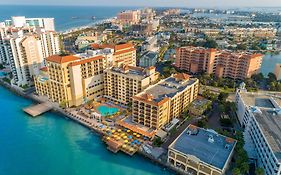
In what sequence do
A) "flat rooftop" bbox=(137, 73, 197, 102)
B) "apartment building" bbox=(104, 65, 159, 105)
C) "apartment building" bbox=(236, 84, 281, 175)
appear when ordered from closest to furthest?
1. "apartment building" bbox=(236, 84, 281, 175)
2. "flat rooftop" bbox=(137, 73, 197, 102)
3. "apartment building" bbox=(104, 65, 159, 105)

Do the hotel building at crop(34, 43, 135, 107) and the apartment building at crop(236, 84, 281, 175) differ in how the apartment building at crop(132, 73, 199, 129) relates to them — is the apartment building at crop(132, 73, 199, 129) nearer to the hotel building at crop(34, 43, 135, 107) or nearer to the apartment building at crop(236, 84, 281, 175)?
the apartment building at crop(236, 84, 281, 175)

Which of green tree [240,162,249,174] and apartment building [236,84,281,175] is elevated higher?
apartment building [236,84,281,175]

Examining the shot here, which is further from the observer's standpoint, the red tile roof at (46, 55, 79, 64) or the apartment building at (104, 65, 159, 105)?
the apartment building at (104, 65, 159, 105)

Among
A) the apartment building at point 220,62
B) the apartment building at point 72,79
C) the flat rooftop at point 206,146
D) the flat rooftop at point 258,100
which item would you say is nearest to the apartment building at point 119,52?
the apartment building at point 72,79

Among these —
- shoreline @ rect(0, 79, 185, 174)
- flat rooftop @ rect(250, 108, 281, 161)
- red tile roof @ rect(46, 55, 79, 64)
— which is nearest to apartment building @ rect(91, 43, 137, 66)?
red tile roof @ rect(46, 55, 79, 64)

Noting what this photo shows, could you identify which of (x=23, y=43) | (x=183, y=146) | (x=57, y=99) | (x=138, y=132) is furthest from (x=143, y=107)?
(x=23, y=43)

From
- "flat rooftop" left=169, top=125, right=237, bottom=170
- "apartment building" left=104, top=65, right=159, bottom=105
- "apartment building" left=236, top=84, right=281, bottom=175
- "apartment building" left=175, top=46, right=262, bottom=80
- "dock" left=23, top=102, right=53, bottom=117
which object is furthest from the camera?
"apartment building" left=175, top=46, right=262, bottom=80

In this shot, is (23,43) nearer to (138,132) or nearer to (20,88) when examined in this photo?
(20,88)
